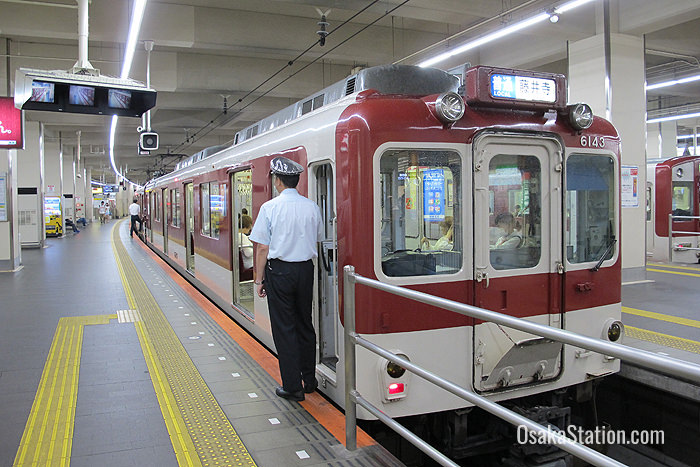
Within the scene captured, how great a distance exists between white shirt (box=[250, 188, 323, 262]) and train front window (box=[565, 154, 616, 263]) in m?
1.78

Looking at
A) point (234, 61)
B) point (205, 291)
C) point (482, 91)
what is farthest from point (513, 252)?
point (234, 61)

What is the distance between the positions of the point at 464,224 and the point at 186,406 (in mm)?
2357

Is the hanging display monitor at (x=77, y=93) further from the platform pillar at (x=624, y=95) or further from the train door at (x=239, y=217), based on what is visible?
the platform pillar at (x=624, y=95)

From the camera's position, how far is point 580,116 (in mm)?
3771

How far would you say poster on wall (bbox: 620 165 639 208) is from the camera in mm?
9227

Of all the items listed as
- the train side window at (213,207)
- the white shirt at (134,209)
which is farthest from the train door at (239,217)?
the white shirt at (134,209)

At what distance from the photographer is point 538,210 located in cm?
371

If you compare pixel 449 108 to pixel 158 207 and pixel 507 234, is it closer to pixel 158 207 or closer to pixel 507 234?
pixel 507 234

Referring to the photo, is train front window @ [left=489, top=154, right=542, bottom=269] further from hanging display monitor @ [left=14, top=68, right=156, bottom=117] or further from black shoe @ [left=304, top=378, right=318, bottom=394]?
hanging display monitor @ [left=14, top=68, right=156, bottom=117]

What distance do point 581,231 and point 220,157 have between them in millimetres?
5017

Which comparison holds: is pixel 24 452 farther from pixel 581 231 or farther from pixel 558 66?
pixel 558 66

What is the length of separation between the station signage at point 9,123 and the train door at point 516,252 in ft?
35.0

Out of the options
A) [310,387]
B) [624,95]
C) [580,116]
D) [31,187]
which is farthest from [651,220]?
[31,187]

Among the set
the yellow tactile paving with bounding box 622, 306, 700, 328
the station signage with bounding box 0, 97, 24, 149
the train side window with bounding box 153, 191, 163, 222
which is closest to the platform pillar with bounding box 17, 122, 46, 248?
the train side window with bounding box 153, 191, 163, 222
